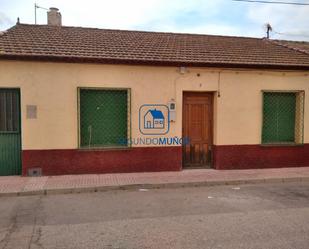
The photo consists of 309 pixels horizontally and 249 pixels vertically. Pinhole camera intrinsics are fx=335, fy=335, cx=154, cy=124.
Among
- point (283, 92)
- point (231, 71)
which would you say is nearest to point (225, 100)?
point (231, 71)

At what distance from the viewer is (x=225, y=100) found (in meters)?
10.1

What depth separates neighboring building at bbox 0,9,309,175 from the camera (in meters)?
9.00

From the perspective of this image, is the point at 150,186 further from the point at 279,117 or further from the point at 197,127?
the point at 279,117

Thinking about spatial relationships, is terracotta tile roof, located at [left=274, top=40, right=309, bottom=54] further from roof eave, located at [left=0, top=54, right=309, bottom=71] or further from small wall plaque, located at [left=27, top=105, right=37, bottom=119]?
small wall plaque, located at [left=27, top=105, right=37, bottom=119]

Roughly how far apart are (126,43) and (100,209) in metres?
6.09

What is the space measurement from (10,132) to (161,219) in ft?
17.4

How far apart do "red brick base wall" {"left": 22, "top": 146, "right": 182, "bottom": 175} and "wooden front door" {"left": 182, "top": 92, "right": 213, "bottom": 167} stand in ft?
1.80

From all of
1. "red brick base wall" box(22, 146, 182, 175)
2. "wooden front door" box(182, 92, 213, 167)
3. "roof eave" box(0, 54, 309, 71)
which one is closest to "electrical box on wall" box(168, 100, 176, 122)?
"wooden front door" box(182, 92, 213, 167)

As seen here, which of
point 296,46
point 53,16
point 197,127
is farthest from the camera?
point 296,46

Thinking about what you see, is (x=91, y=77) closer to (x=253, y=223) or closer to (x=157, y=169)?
(x=157, y=169)

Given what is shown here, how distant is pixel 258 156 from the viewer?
1039cm

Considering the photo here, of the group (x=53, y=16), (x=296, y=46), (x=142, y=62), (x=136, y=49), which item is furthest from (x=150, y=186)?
(x=296, y=46)

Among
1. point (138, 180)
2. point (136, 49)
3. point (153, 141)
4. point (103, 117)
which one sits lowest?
point (138, 180)

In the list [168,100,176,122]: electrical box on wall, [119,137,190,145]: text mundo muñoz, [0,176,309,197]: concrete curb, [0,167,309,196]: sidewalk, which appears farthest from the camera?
[168,100,176,122]: electrical box on wall
